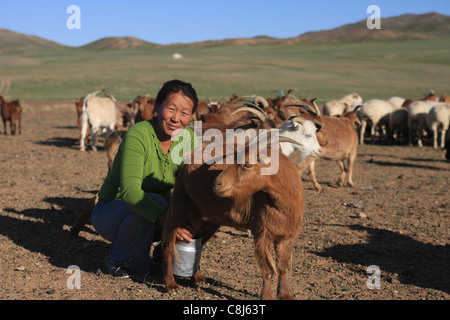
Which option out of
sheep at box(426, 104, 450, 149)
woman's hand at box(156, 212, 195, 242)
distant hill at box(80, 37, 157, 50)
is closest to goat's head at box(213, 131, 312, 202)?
woman's hand at box(156, 212, 195, 242)

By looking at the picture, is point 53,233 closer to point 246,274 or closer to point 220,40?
point 246,274

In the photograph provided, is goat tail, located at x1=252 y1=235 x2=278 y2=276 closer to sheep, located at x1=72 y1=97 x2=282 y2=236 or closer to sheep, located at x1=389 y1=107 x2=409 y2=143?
sheep, located at x1=72 y1=97 x2=282 y2=236

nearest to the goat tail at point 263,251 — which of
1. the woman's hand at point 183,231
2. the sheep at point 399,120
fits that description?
the woman's hand at point 183,231

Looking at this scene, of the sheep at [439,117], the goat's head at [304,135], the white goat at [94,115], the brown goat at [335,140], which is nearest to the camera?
the goat's head at [304,135]

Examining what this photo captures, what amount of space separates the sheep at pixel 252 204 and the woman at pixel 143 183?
26cm

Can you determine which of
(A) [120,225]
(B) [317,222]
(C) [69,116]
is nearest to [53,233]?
(A) [120,225]

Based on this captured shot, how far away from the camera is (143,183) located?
503 cm

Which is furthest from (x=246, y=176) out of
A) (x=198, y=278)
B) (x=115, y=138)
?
(x=115, y=138)

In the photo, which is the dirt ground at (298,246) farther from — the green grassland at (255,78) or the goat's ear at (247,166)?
the green grassland at (255,78)

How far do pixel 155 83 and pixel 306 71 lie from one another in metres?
25.4

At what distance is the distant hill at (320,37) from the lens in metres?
127
